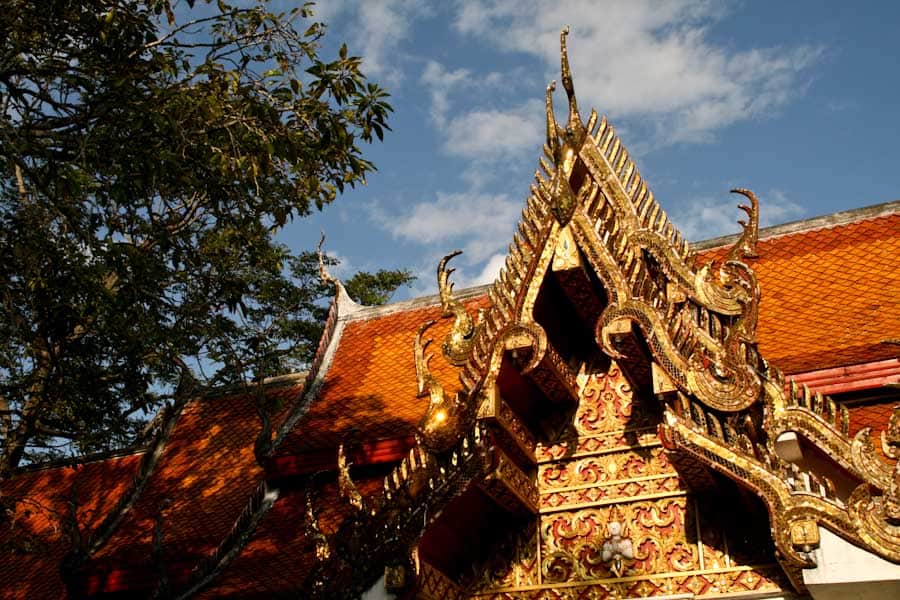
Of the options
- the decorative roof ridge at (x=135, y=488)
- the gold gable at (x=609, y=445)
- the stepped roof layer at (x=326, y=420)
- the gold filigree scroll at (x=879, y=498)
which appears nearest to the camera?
the gold filigree scroll at (x=879, y=498)

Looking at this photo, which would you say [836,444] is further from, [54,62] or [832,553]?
[54,62]

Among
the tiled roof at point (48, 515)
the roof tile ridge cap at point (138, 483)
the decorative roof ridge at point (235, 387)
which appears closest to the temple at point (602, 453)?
the roof tile ridge cap at point (138, 483)

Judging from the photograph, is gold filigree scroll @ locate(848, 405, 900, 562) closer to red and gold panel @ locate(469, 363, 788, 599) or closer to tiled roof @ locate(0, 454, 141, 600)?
red and gold panel @ locate(469, 363, 788, 599)

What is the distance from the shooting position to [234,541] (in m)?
7.62

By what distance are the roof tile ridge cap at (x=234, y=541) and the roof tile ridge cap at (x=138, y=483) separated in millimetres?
868

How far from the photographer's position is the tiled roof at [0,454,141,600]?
8.53 meters

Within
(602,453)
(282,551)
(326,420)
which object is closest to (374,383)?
(326,420)

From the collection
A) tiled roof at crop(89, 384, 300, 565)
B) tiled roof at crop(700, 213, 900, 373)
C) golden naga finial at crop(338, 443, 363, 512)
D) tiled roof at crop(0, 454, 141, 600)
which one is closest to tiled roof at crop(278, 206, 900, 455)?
tiled roof at crop(700, 213, 900, 373)

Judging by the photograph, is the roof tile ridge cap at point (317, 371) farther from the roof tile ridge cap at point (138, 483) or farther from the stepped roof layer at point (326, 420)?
the roof tile ridge cap at point (138, 483)

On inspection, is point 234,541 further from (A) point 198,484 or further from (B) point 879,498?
(B) point 879,498

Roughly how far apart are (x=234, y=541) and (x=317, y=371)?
3110 mm

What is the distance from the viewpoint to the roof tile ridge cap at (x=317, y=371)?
9.59 meters

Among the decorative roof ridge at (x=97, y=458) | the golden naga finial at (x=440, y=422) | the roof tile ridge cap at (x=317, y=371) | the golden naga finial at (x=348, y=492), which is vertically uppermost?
the roof tile ridge cap at (x=317, y=371)

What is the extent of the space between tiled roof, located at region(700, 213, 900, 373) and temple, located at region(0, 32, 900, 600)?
0.03 m
